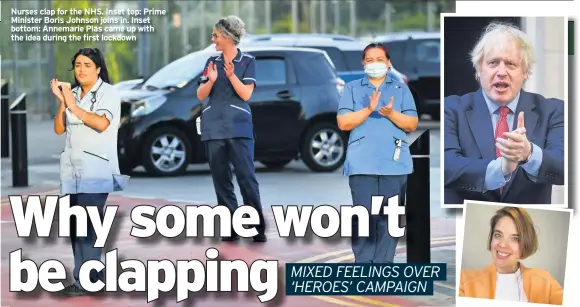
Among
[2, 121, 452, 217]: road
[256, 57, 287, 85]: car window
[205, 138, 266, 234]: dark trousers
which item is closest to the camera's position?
[205, 138, 266, 234]: dark trousers

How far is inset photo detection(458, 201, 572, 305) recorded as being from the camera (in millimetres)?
5648

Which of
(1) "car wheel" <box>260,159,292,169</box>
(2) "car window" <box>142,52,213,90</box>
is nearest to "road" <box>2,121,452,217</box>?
(1) "car wheel" <box>260,159,292,169</box>

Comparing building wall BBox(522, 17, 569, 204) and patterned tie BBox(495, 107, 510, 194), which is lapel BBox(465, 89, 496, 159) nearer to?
patterned tie BBox(495, 107, 510, 194)

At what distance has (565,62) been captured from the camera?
5.70 metres

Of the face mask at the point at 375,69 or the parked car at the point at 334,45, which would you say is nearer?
the face mask at the point at 375,69

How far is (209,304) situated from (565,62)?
1864 mm

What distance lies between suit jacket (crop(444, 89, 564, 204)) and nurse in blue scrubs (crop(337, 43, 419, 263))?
198 mm

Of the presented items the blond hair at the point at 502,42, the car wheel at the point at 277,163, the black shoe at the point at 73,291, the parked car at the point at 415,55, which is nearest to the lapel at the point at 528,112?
the blond hair at the point at 502,42

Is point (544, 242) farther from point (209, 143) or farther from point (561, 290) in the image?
point (209, 143)

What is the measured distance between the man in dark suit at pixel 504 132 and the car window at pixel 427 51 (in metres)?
7.46

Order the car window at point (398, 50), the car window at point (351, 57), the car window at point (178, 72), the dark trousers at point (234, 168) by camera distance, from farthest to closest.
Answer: the car window at point (398, 50) < the car window at point (351, 57) < the car window at point (178, 72) < the dark trousers at point (234, 168)

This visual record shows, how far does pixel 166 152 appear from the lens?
29.2 ft

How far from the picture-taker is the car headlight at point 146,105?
895 centimetres

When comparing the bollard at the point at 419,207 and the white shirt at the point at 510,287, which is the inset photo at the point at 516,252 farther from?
the bollard at the point at 419,207
